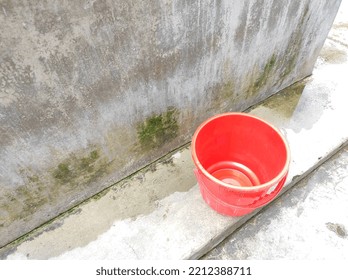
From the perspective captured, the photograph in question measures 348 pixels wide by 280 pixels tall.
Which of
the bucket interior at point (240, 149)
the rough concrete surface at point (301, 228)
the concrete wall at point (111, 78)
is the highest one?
the concrete wall at point (111, 78)

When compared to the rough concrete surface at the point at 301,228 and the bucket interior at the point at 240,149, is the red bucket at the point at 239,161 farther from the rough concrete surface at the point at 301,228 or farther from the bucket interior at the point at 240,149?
the rough concrete surface at the point at 301,228

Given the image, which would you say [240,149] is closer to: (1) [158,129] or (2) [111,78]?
(1) [158,129]

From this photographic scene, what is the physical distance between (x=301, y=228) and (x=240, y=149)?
740mm

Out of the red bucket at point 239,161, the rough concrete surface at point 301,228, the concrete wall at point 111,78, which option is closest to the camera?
the concrete wall at point 111,78

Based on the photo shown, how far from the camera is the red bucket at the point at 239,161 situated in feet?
5.00

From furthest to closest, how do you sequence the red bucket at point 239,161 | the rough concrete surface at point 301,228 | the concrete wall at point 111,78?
the rough concrete surface at point 301,228
the red bucket at point 239,161
the concrete wall at point 111,78

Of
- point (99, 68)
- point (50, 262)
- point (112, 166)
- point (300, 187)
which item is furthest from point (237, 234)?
point (99, 68)

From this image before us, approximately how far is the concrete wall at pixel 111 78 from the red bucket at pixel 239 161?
31 cm

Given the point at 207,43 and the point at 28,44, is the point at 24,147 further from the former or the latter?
the point at 207,43

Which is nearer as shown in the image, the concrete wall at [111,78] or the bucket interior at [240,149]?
the concrete wall at [111,78]

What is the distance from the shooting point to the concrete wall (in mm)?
1195

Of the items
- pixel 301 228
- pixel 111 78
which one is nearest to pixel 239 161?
pixel 301 228

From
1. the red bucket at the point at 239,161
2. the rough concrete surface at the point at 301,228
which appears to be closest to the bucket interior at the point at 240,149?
the red bucket at the point at 239,161

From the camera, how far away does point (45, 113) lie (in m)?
1.37
